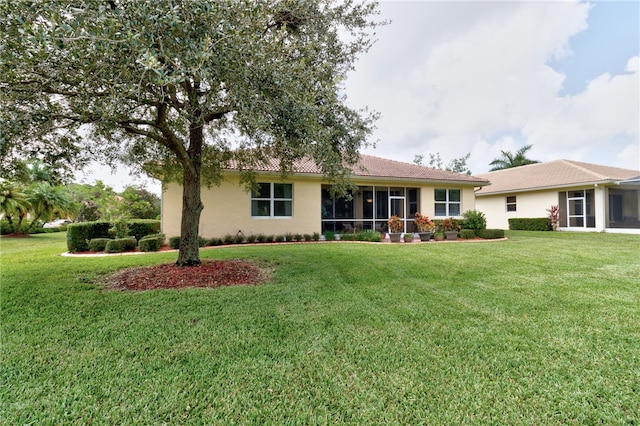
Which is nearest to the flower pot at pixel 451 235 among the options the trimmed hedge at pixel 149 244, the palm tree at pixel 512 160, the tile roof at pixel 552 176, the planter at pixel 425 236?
the planter at pixel 425 236

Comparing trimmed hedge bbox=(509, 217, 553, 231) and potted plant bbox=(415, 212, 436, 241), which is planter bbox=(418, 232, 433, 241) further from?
trimmed hedge bbox=(509, 217, 553, 231)

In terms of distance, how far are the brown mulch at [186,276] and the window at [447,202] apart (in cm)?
1319

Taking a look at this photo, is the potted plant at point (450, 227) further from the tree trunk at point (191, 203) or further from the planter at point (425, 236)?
the tree trunk at point (191, 203)

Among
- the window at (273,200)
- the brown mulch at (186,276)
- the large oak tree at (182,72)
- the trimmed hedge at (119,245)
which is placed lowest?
the brown mulch at (186,276)

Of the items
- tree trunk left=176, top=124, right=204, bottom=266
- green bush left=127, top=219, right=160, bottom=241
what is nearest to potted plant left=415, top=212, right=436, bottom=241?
tree trunk left=176, top=124, right=204, bottom=266

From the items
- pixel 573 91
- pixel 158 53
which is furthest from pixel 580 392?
pixel 573 91

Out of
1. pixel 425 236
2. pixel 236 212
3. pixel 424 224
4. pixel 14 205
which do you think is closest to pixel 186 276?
pixel 236 212

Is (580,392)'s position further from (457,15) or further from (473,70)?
(473,70)

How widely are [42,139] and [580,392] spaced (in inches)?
347

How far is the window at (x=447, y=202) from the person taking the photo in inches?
685

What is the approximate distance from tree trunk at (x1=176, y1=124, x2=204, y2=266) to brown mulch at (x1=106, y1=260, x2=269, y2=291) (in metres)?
0.40

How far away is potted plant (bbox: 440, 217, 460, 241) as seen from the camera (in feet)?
48.0

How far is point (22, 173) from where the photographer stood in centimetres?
581

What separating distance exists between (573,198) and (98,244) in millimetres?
27198
